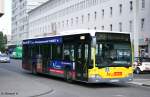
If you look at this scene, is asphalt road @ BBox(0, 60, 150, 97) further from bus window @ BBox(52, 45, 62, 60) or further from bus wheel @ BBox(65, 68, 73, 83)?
bus window @ BBox(52, 45, 62, 60)

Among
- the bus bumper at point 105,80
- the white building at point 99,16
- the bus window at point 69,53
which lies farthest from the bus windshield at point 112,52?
the white building at point 99,16

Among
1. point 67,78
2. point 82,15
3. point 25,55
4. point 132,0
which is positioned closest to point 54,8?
point 82,15

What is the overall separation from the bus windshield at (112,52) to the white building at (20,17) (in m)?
123

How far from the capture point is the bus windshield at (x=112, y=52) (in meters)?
21.1

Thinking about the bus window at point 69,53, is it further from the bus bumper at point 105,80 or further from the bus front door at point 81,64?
the bus bumper at point 105,80

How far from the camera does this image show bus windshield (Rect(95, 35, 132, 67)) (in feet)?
69.3

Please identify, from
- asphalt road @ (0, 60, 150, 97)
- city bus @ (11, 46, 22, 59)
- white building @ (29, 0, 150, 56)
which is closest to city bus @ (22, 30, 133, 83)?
asphalt road @ (0, 60, 150, 97)

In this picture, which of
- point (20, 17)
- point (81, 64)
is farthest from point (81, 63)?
point (20, 17)

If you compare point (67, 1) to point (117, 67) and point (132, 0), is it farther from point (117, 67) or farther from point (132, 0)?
point (117, 67)

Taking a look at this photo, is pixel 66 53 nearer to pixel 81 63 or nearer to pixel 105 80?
pixel 81 63

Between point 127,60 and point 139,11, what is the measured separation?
42.2 m

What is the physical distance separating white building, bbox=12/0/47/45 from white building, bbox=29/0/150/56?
28.9 metres

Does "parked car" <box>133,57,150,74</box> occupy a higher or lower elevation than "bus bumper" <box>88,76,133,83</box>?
higher

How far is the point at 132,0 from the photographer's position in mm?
65625
